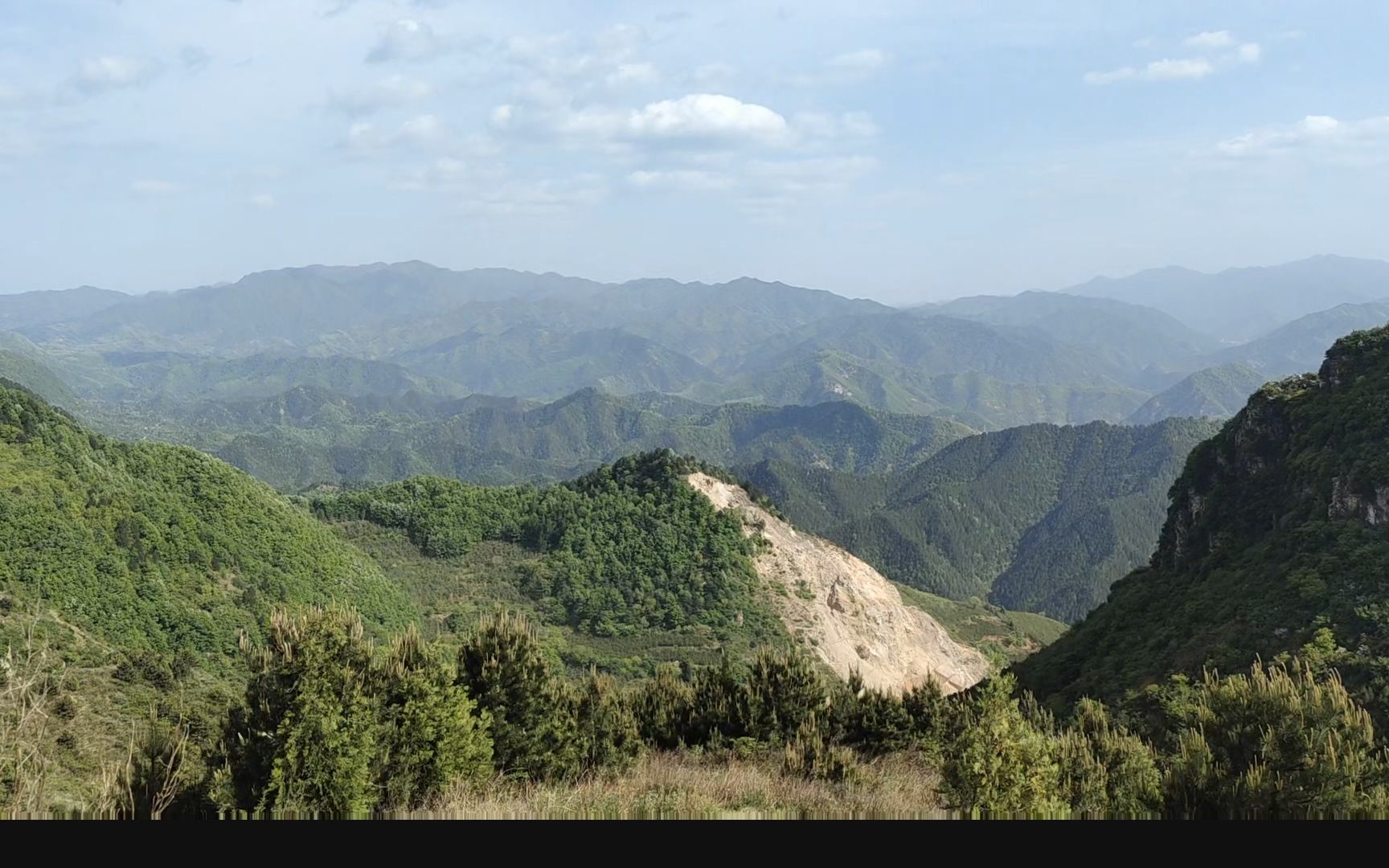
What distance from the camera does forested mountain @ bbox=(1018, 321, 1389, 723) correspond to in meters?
34.4

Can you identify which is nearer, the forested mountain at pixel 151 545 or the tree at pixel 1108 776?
the tree at pixel 1108 776

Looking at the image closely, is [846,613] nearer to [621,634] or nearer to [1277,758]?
[621,634]

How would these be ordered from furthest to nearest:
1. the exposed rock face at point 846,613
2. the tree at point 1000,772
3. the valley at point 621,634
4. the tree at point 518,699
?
the exposed rock face at point 846,613, the tree at point 518,699, the valley at point 621,634, the tree at point 1000,772

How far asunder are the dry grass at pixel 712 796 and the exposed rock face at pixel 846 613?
185ft

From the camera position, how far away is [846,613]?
271ft

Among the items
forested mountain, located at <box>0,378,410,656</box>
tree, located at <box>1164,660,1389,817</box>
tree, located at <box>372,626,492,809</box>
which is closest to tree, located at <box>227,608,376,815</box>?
tree, located at <box>372,626,492,809</box>

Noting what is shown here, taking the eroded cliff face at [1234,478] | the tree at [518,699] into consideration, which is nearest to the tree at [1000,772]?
the tree at [518,699]

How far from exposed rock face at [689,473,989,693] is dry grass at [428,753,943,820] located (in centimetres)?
5638

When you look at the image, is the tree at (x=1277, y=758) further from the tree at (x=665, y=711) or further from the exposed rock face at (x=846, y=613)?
the exposed rock face at (x=846, y=613)

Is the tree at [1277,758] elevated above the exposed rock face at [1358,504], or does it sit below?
above

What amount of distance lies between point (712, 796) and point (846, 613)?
70661mm

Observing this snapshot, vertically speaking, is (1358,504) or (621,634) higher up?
(1358,504)

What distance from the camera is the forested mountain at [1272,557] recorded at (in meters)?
34.4

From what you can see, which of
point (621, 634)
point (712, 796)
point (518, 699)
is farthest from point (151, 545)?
point (712, 796)
